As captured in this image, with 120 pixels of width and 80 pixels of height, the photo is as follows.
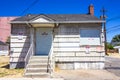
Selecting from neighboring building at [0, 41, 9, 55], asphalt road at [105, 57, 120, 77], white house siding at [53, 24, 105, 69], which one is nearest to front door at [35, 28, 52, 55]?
white house siding at [53, 24, 105, 69]

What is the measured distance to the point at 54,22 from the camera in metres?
12.3

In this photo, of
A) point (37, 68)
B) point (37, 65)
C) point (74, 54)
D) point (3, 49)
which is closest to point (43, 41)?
point (74, 54)

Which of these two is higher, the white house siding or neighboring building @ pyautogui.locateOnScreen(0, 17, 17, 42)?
neighboring building @ pyautogui.locateOnScreen(0, 17, 17, 42)

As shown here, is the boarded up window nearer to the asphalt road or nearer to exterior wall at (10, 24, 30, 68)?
the asphalt road

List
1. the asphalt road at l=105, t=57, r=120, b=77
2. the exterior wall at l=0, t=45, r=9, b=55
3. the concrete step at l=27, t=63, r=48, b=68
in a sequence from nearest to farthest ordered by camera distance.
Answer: the concrete step at l=27, t=63, r=48, b=68 < the asphalt road at l=105, t=57, r=120, b=77 < the exterior wall at l=0, t=45, r=9, b=55

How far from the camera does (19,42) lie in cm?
1308

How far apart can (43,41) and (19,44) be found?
1.81 meters

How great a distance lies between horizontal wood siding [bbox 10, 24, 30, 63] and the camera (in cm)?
1301

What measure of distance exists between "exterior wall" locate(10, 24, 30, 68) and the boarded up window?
4.13 meters

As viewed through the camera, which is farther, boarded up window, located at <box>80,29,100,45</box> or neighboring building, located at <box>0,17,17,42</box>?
neighboring building, located at <box>0,17,17,42</box>

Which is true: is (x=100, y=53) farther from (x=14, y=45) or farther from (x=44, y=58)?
(x=14, y=45)

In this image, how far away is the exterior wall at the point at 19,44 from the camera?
1298cm

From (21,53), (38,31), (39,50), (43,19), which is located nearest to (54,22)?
(43,19)

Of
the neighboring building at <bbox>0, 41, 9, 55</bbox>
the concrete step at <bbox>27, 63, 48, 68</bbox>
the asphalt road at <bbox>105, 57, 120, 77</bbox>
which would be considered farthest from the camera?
the neighboring building at <bbox>0, 41, 9, 55</bbox>
